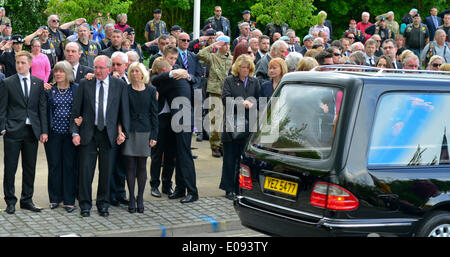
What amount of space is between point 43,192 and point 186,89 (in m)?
2.64

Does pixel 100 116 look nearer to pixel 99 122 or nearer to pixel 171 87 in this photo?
pixel 99 122

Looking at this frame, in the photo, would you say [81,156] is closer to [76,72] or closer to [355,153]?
[76,72]

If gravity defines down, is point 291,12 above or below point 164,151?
above

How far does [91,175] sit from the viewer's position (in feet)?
30.3

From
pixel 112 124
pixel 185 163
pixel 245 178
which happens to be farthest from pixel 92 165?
pixel 245 178

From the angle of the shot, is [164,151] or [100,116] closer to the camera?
[100,116]

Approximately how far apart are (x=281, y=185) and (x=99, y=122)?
3.16 meters

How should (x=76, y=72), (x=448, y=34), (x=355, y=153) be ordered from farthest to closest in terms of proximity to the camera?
(x=448, y=34), (x=76, y=72), (x=355, y=153)

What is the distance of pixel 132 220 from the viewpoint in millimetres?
8898

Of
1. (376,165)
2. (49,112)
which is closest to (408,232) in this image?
(376,165)

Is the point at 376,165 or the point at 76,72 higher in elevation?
the point at 76,72

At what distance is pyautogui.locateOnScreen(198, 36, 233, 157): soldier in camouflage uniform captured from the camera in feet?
42.8

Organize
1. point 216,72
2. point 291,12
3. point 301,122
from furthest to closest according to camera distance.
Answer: point 291,12, point 216,72, point 301,122
